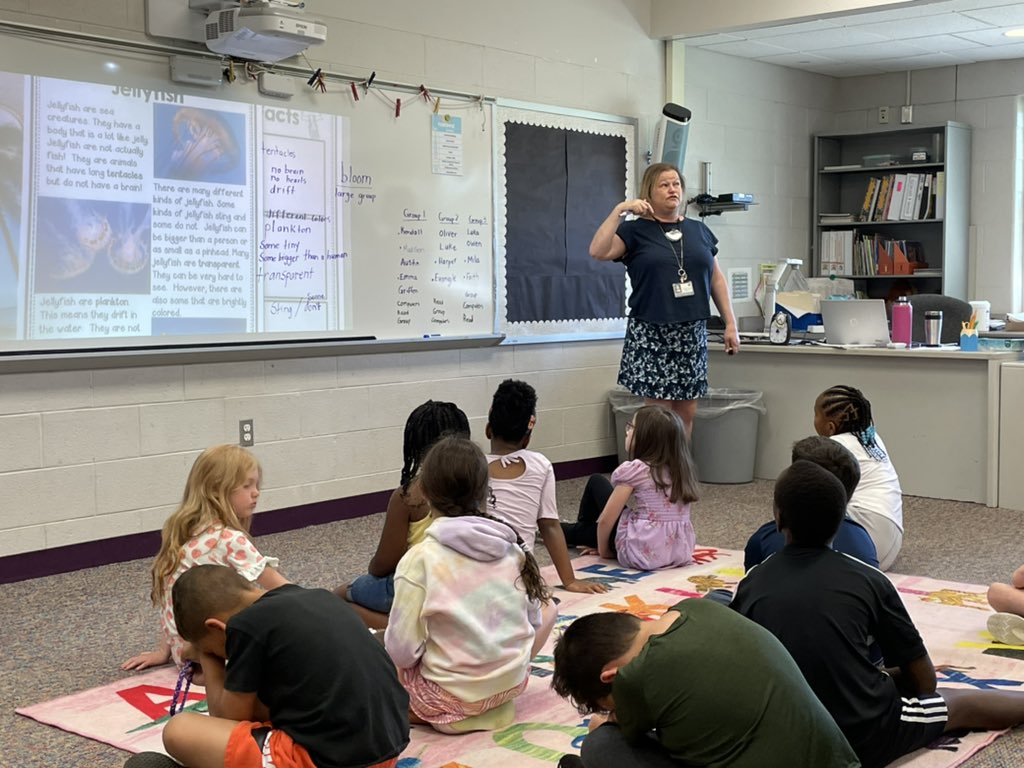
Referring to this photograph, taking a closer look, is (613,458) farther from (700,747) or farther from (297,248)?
(700,747)

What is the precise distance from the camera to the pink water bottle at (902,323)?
5.70m

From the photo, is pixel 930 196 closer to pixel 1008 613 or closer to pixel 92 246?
pixel 1008 613

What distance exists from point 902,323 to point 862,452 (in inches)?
81.3

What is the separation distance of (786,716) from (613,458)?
478cm

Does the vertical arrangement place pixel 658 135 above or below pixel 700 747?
above

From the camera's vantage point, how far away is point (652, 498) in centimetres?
413

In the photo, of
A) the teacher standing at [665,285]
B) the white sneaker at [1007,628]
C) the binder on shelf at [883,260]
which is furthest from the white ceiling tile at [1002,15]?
the white sneaker at [1007,628]

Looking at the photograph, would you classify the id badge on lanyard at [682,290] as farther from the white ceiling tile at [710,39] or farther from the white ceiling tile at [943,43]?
the white ceiling tile at [943,43]

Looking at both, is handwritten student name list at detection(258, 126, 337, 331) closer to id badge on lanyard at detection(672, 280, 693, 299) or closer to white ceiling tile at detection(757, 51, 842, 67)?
id badge on lanyard at detection(672, 280, 693, 299)

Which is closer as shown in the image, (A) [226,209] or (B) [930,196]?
(A) [226,209]

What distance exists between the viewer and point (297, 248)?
193 inches

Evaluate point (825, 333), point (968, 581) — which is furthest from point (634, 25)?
point (968, 581)

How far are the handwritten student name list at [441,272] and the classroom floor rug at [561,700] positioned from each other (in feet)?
5.86

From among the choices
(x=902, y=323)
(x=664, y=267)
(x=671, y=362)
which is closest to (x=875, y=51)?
(x=902, y=323)
